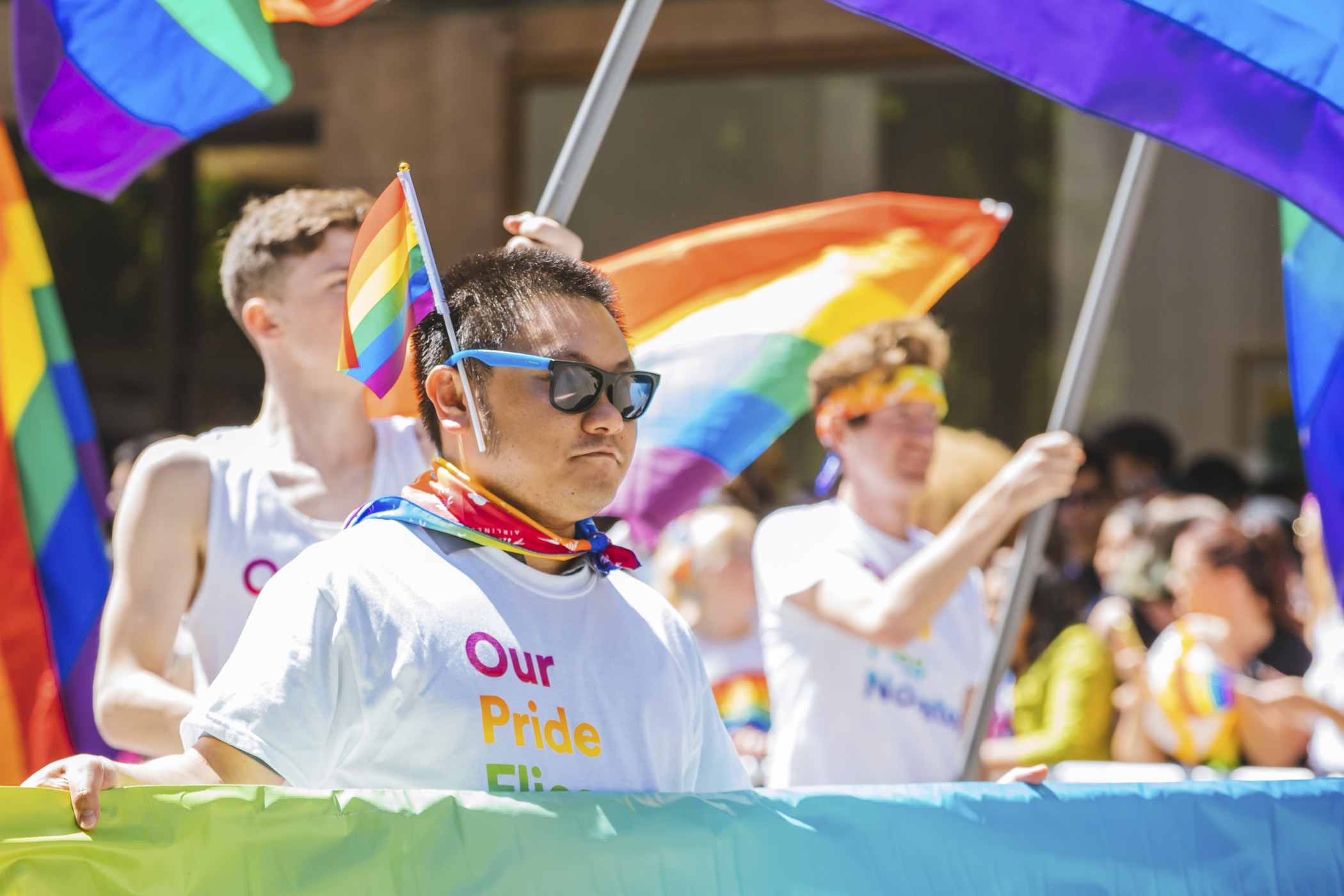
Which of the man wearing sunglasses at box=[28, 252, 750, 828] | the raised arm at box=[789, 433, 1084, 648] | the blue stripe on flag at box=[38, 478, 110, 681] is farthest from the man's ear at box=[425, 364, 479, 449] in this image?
the blue stripe on flag at box=[38, 478, 110, 681]

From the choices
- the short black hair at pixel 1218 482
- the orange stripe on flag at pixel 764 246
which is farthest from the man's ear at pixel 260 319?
the short black hair at pixel 1218 482

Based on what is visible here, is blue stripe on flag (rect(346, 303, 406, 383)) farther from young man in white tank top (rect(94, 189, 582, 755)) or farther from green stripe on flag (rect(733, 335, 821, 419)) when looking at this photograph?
green stripe on flag (rect(733, 335, 821, 419))

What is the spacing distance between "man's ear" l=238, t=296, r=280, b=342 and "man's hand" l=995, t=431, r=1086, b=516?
1.59 m

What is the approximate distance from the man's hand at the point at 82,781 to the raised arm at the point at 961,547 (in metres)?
1.99

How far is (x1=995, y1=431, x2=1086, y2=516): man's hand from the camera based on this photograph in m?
3.27

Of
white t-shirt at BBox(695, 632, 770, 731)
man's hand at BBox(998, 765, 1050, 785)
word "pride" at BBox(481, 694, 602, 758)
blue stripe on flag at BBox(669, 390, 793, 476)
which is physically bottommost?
white t-shirt at BBox(695, 632, 770, 731)

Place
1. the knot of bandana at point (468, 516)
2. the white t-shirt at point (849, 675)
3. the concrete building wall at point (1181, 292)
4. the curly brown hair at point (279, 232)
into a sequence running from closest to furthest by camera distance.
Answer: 1. the knot of bandana at point (468, 516)
2. the curly brown hair at point (279, 232)
3. the white t-shirt at point (849, 675)
4. the concrete building wall at point (1181, 292)

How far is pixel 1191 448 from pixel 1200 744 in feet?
19.6

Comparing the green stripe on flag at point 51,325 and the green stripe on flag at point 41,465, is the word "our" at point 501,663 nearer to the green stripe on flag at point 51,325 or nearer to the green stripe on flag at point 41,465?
the green stripe on flag at point 41,465

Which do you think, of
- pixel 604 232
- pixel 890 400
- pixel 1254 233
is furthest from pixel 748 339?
pixel 1254 233

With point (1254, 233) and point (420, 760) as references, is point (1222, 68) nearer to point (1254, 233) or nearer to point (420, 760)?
point (420, 760)

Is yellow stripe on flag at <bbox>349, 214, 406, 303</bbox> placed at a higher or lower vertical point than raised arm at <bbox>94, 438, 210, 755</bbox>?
higher

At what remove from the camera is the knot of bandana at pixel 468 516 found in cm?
183

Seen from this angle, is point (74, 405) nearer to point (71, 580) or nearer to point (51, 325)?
point (51, 325)
